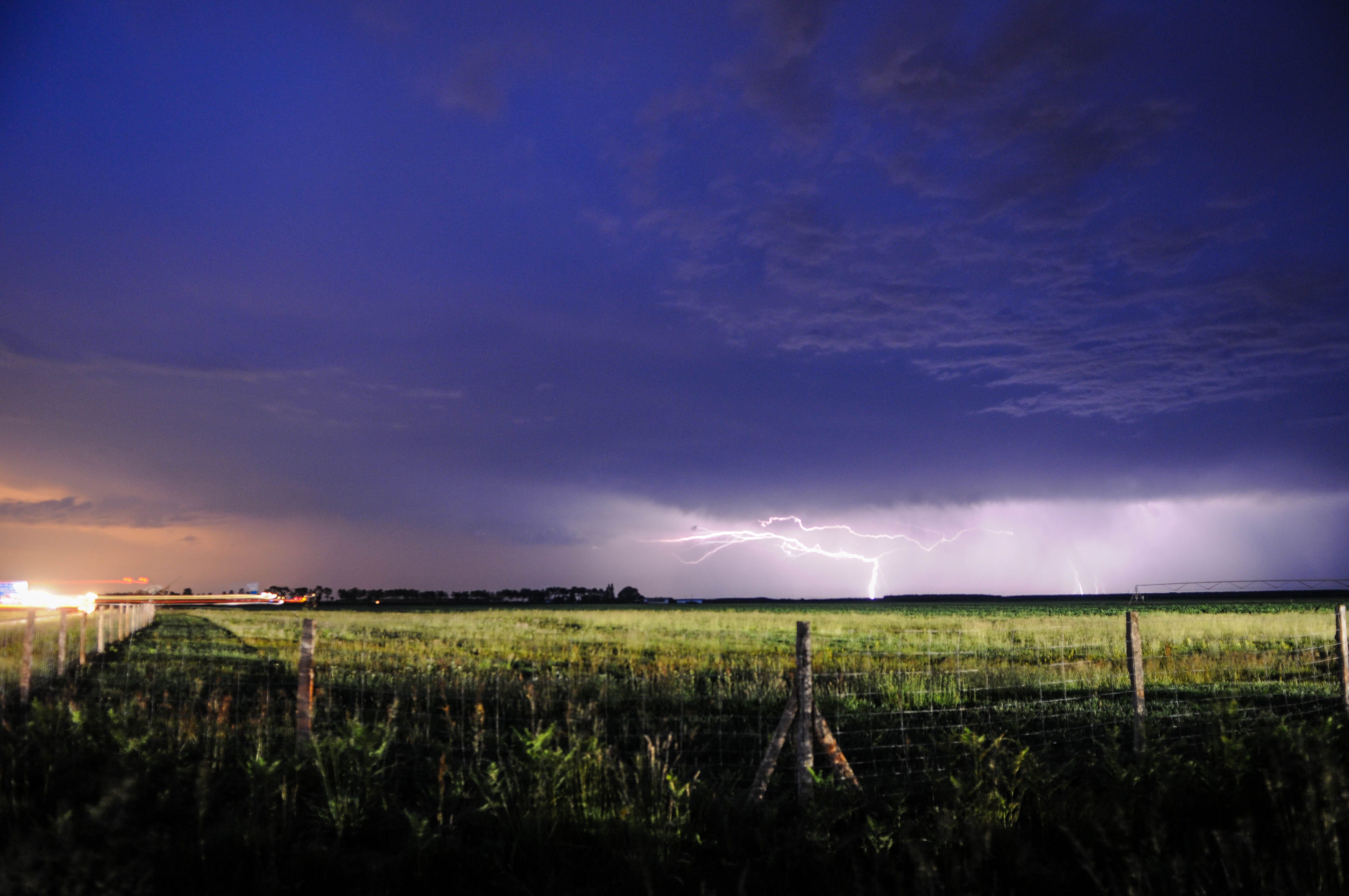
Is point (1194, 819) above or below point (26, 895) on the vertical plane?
below


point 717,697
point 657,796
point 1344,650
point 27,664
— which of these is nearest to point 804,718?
point 657,796

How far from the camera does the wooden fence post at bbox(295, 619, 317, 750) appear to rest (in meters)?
7.35

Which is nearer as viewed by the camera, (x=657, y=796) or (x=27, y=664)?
(x=657, y=796)

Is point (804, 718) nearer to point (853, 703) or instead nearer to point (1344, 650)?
point (853, 703)

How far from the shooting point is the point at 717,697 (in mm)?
13047

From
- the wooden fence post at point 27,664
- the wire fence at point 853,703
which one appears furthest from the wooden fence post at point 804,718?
the wooden fence post at point 27,664

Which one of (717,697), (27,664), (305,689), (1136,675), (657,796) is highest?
(305,689)

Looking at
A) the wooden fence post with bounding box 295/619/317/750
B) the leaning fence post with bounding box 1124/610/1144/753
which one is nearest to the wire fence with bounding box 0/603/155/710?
the wooden fence post with bounding box 295/619/317/750

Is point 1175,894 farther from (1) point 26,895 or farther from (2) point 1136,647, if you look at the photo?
(1) point 26,895

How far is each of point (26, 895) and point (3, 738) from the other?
535 centimetres

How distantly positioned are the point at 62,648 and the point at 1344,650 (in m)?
21.9

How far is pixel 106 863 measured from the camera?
4656mm

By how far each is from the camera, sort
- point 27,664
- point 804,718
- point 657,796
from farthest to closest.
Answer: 1. point 27,664
2. point 804,718
3. point 657,796

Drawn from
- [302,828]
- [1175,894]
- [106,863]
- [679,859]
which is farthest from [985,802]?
[106,863]
